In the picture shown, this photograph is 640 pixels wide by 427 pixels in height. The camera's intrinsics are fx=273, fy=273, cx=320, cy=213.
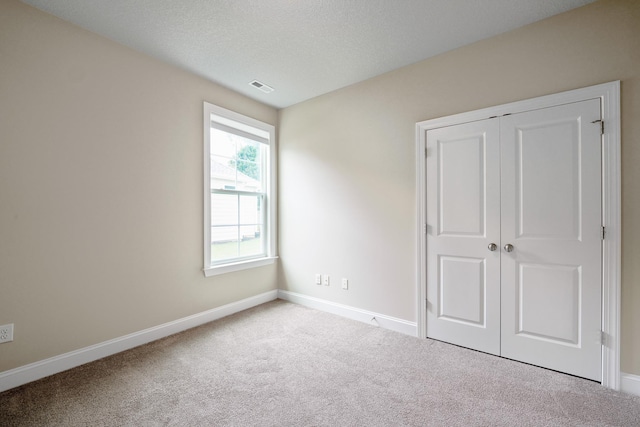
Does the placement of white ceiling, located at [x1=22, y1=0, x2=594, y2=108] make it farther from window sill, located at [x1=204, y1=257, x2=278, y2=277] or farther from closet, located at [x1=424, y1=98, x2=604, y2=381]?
window sill, located at [x1=204, y1=257, x2=278, y2=277]

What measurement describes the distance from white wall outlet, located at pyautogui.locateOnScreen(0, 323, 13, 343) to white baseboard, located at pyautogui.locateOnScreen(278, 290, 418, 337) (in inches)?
100

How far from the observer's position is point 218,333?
9.00ft

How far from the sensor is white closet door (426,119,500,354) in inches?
91.2

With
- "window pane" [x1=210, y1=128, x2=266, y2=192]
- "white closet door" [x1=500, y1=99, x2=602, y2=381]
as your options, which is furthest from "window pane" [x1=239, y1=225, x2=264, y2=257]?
"white closet door" [x1=500, y1=99, x2=602, y2=381]

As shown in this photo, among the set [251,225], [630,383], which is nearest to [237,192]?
[251,225]

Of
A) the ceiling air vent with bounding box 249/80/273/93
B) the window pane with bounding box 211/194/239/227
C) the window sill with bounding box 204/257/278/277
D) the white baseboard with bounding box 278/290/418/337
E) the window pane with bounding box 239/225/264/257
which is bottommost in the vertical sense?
the white baseboard with bounding box 278/290/418/337

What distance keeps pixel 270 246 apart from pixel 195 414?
7.55ft

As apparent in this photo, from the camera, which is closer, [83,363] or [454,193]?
[83,363]

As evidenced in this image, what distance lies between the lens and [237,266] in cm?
329

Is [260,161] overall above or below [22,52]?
below

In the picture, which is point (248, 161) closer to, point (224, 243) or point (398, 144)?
point (224, 243)

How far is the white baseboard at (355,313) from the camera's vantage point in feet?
9.04

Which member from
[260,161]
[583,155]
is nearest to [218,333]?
[260,161]

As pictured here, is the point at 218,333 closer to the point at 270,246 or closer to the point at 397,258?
the point at 270,246
